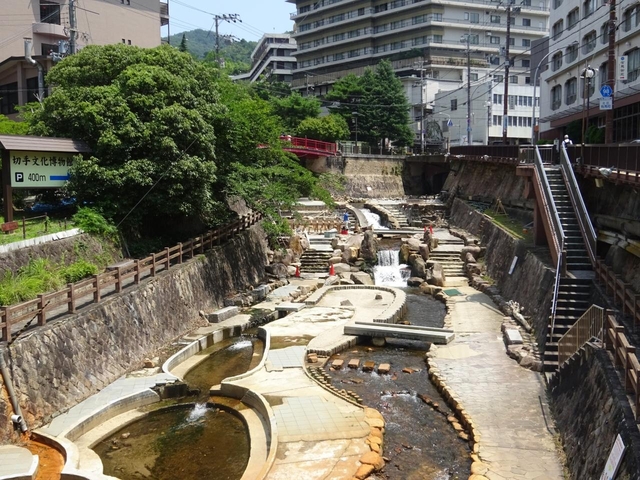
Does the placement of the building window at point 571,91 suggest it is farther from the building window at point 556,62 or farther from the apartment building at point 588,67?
the building window at point 556,62

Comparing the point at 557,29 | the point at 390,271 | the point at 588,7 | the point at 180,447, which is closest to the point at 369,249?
the point at 390,271

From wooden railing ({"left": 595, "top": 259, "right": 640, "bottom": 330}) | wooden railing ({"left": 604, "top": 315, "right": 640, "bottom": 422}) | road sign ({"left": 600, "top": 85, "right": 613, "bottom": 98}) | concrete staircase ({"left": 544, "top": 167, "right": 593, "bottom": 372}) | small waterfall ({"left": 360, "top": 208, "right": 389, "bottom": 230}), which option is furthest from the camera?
small waterfall ({"left": 360, "top": 208, "right": 389, "bottom": 230})

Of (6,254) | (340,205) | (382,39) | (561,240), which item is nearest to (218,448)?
(6,254)

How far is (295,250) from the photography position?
1535 inches

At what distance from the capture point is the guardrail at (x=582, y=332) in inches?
576

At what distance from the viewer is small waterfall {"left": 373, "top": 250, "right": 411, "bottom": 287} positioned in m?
35.9

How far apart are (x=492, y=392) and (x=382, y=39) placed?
87939mm

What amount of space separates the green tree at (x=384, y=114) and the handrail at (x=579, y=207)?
4915 cm

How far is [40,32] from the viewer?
44.9 metres

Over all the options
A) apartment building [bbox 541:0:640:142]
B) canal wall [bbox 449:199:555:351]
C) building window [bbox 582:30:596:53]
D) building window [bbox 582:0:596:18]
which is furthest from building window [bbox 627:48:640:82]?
canal wall [bbox 449:199:555:351]

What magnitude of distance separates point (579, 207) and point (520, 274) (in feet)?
13.2

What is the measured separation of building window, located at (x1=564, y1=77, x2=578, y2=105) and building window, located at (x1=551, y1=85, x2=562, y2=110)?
4.78 feet

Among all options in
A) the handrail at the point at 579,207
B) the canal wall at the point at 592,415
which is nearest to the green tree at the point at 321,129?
the handrail at the point at 579,207

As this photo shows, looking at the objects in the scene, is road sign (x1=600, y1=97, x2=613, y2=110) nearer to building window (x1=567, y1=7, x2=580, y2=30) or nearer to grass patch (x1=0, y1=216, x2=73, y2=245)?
grass patch (x1=0, y1=216, x2=73, y2=245)
